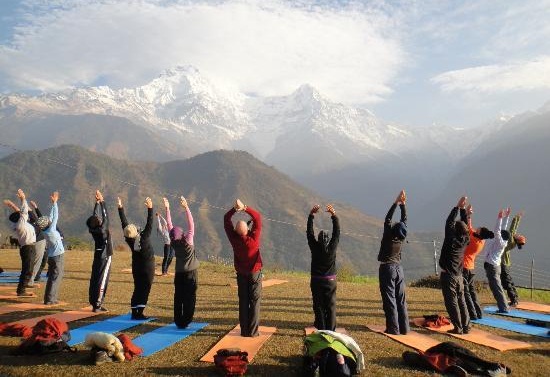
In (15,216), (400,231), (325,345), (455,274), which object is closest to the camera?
(325,345)

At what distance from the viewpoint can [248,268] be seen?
26.4 feet

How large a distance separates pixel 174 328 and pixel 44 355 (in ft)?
8.04

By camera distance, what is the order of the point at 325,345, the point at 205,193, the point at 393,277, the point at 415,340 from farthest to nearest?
1. the point at 205,193
2. the point at 393,277
3. the point at 415,340
4. the point at 325,345

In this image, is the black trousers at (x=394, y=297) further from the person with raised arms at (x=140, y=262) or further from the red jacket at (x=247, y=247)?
the person with raised arms at (x=140, y=262)

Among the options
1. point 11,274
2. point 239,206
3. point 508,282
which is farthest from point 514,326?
point 11,274

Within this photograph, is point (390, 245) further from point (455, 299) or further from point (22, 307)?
point (22, 307)

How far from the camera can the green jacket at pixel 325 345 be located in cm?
585

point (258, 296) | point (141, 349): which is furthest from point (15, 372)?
point (258, 296)

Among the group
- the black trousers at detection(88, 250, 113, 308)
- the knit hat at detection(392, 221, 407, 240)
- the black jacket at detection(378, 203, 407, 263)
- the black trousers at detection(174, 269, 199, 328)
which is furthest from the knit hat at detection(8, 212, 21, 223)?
the knit hat at detection(392, 221, 407, 240)

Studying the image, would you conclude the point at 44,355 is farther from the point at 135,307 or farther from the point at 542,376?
the point at 542,376

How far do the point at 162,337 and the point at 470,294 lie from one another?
688 cm

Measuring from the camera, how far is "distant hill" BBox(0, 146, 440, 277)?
120688 mm

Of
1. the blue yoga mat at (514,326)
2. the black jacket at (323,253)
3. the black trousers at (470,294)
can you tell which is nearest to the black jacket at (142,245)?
the black jacket at (323,253)

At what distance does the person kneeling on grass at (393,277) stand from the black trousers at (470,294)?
2.00 meters
